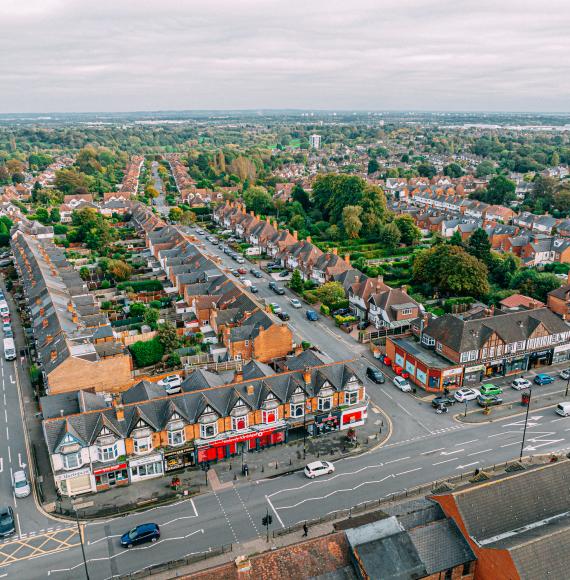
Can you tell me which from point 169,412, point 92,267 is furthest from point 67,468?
point 92,267

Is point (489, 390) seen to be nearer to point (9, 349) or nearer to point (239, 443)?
point (239, 443)

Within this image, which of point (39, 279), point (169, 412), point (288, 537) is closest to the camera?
point (288, 537)

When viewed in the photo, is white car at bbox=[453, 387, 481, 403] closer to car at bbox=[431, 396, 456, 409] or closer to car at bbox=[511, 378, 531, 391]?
car at bbox=[431, 396, 456, 409]

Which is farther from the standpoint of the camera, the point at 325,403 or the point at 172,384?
the point at 172,384

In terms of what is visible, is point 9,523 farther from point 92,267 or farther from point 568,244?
point 568,244

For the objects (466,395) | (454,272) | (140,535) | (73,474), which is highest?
(454,272)

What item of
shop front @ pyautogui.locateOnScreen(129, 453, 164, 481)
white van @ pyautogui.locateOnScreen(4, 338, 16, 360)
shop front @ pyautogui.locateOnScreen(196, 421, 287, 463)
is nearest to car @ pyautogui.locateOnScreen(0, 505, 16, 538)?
shop front @ pyautogui.locateOnScreen(129, 453, 164, 481)

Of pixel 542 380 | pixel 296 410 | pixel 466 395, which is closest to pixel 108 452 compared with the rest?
pixel 296 410

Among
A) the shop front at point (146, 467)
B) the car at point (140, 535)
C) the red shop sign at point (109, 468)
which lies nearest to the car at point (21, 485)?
the red shop sign at point (109, 468)
